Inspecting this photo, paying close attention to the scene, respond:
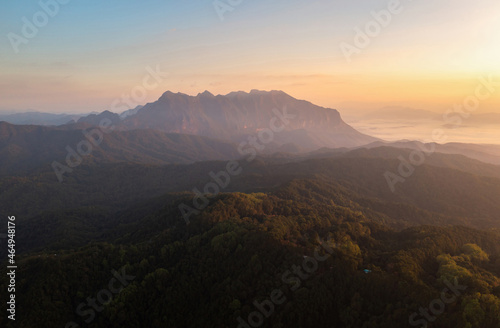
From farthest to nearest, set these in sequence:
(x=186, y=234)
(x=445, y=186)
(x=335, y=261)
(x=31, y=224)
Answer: (x=445, y=186) < (x=31, y=224) < (x=186, y=234) < (x=335, y=261)

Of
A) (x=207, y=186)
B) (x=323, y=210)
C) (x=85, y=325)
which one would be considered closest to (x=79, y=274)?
(x=85, y=325)

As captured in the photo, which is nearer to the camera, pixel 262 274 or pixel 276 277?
pixel 276 277

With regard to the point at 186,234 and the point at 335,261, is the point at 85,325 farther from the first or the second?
the point at 335,261

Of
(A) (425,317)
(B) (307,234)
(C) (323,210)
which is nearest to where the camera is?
(A) (425,317)

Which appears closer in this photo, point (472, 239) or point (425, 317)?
point (425, 317)

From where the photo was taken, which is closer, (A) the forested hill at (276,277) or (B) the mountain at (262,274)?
(A) the forested hill at (276,277)

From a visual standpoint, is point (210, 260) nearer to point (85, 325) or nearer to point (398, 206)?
point (85, 325)

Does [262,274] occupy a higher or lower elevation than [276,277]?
lower

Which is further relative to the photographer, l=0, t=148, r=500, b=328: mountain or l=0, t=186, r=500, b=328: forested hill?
l=0, t=148, r=500, b=328: mountain

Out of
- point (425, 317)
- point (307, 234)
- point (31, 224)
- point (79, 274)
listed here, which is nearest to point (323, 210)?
point (307, 234)

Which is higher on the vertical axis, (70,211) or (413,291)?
(413,291)
